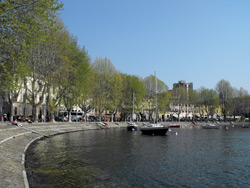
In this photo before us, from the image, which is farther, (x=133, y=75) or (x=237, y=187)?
(x=133, y=75)

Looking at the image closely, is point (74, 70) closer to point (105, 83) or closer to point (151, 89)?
point (105, 83)

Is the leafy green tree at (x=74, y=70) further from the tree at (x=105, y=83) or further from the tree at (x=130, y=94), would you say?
the tree at (x=130, y=94)


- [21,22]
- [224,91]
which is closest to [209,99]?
[224,91]

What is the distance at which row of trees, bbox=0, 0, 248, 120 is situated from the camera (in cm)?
2488

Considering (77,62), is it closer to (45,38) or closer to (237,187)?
(45,38)

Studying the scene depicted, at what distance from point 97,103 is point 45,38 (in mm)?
53846

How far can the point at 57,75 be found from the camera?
188 feet

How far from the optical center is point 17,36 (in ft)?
86.0

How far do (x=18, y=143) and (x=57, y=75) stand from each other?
91.1 ft

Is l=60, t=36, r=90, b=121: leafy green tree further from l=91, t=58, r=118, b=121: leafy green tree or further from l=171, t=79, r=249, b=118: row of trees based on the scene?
l=171, t=79, r=249, b=118: row of trees

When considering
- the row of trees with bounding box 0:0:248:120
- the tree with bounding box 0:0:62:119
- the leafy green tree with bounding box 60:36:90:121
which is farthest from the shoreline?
the leafy green tree with bounding box 60:36:90:121

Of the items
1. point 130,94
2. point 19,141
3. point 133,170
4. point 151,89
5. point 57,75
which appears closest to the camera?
point 133,170

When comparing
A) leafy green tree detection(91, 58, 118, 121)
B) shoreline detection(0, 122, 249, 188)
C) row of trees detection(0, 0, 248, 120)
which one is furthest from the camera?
leafy green tree detection(91, 58, 118, 121)

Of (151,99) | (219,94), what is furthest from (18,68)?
(219,94)
